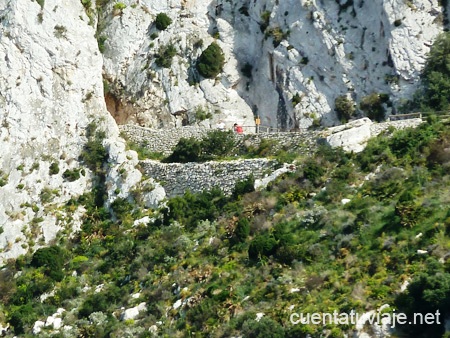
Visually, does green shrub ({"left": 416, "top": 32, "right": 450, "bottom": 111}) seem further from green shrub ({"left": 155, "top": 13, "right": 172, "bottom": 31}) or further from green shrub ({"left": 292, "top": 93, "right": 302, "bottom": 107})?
green shrub ({"left": 155, "top": 13, "right": 172, "bottom": 31})

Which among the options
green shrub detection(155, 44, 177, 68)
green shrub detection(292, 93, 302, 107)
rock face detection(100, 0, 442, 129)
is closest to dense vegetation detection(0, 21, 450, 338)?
rock face detection(100, 0, 442, 129)

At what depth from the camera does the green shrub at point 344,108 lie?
163 ft

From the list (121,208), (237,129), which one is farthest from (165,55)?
(121,208)

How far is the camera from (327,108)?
166 feet

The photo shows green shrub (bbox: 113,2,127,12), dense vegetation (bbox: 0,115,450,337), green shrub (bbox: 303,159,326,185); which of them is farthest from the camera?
green shrub (bbox: 113,2,127,12)

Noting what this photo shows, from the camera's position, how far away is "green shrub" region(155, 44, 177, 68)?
177ft

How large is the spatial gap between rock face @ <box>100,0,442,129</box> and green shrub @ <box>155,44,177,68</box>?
275 millimetres

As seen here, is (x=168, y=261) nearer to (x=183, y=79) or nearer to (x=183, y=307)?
(x=183, y=307)

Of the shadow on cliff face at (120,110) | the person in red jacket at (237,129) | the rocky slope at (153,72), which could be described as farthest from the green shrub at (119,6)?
the person in red jacket at (237,129)

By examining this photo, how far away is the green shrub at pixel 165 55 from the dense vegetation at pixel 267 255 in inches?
417

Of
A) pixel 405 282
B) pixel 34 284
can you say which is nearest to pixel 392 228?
pixel 405 282

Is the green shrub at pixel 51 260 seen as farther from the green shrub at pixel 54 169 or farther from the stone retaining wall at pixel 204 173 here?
the stone retaining wall at pixel 204 173

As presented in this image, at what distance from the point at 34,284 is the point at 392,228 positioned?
668 inches

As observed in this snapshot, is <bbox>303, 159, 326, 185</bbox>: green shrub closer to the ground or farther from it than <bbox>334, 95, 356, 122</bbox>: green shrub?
closer to the ground
